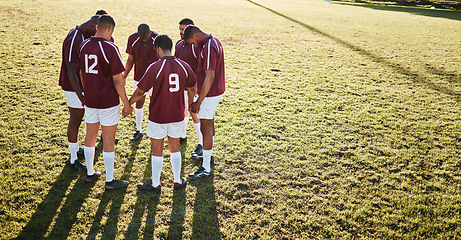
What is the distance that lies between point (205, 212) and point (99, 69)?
81.7 inches

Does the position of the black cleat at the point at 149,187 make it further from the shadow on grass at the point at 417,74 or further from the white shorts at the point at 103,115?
the shadow on grass at the point at 417,74

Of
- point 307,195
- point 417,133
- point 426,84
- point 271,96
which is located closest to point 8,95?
point 271,96

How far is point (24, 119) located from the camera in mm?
5398

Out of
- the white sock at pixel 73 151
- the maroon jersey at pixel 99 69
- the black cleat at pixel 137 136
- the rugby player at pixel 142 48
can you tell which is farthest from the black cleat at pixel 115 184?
the rugby player at pixel 142 48

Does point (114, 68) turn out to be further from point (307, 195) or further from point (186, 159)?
point (307, 195)

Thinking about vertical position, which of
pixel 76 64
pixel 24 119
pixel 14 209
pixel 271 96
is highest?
pixel 76 64

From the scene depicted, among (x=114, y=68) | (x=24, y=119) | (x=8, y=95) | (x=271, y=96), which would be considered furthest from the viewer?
(x=271, y=96)

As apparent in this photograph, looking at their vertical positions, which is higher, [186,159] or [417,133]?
[417,133]

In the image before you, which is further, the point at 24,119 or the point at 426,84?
the point at 426,84

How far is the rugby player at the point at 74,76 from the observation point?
141 inches

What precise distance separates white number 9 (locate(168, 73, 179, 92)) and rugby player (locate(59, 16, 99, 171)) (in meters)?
1.19

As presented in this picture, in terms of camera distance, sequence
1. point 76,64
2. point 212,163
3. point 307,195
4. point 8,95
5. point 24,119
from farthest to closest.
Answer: point 8,95 → point 24,119 → point 212,163 → point 307,195 → point 76,64

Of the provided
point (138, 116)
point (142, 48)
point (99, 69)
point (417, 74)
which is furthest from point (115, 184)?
point (417, 74)

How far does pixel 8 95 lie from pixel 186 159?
4385 mm
